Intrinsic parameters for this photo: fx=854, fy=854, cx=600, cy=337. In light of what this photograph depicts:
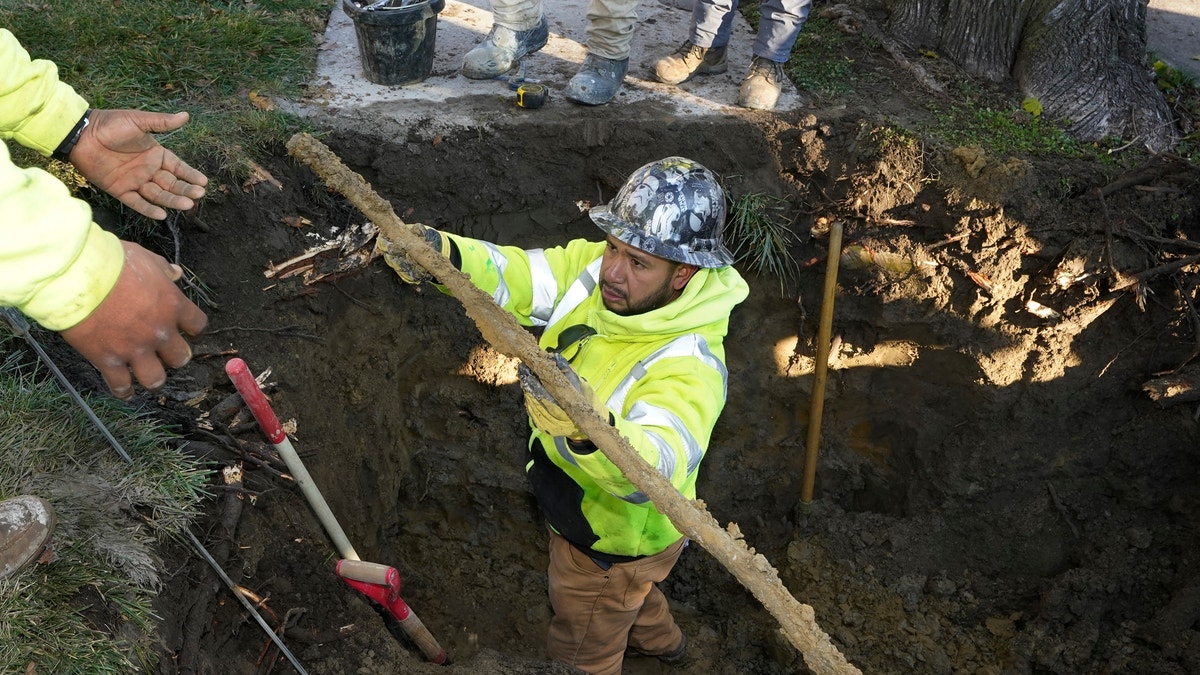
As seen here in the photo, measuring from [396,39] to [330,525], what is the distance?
257cm

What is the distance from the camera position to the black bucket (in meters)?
4.22

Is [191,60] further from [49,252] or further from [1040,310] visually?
[1040,310]

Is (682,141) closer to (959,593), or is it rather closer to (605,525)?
(605,525)

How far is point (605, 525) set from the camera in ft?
9.97

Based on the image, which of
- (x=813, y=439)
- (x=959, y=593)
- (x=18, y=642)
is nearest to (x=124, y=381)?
(x=18, y=642)

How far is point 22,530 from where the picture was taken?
1989 millimetres

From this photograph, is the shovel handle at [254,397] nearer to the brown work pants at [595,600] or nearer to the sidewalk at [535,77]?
the brown work pants at [595,600]

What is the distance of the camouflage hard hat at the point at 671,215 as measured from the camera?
2801mm

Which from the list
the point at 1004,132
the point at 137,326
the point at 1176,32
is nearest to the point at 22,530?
the point at 137,326

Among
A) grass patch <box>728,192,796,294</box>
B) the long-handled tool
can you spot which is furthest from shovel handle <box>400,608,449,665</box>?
grass patch <box>728,192,796,294</box>

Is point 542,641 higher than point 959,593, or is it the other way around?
point 959,593

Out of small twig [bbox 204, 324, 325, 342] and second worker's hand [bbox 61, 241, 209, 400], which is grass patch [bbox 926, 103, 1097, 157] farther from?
second worker's hand [bbox 61, 241, 209, 400]

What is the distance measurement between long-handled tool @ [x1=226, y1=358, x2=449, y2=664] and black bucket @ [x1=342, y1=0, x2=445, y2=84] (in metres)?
2.25

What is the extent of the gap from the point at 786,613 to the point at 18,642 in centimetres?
183
